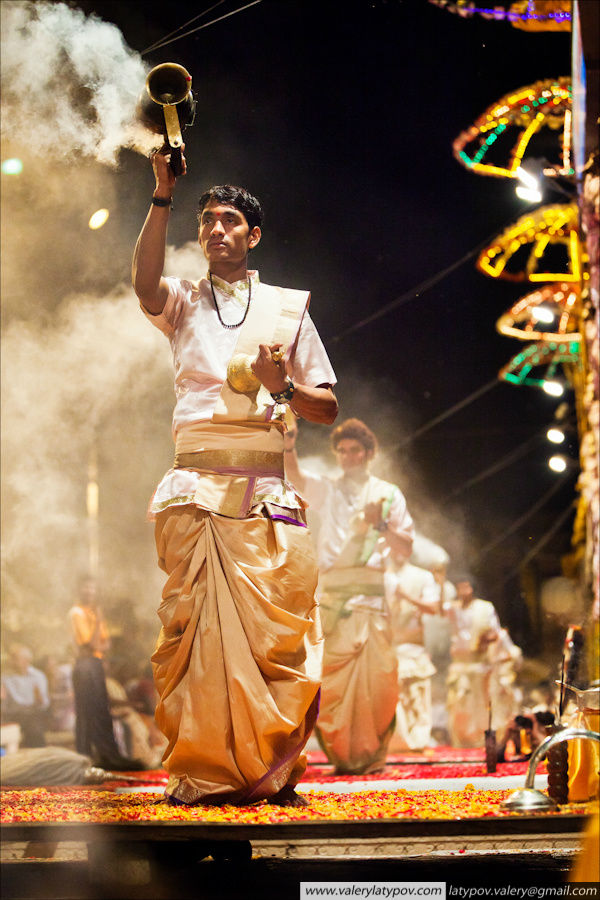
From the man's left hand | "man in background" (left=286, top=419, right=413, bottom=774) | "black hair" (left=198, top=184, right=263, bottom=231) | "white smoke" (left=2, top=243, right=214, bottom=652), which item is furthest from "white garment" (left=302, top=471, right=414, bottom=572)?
the man's left hand

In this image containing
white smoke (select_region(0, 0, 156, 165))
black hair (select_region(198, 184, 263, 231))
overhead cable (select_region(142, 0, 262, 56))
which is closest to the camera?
black hair (select_region(198, 184, 263, 231))

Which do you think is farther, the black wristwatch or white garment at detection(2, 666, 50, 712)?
white garment at detection(2, 666, 50, 712)

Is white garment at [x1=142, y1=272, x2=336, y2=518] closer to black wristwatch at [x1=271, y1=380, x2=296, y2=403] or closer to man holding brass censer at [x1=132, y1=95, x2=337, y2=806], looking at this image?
man holding brass censer at [x1=132, y1=95, x2=337, y2=806]

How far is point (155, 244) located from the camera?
3238 millimetres

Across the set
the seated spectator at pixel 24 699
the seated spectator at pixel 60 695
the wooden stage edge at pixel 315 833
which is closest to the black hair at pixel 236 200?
the wooden stage edge at pixel 315 833

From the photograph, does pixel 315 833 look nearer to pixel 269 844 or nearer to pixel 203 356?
pixel 269 844

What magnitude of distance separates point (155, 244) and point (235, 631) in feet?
4.15

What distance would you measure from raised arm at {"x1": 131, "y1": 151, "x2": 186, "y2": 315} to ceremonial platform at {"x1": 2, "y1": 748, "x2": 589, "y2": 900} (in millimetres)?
1604

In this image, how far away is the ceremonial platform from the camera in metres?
2.56

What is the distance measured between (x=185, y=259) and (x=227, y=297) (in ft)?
1.40

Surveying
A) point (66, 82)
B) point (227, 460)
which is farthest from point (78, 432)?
point (227, 460)

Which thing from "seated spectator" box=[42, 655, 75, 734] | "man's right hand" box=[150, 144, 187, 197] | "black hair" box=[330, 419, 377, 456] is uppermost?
"man's right hand" box=[150, 144, 187, 197]

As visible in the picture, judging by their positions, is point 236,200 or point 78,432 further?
point 78,432

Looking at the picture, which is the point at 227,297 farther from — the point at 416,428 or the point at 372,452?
the point at 416,428
